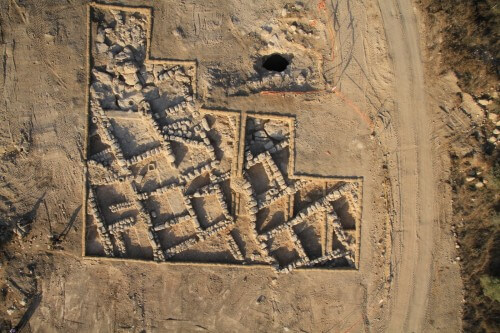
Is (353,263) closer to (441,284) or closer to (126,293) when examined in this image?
(441,284)

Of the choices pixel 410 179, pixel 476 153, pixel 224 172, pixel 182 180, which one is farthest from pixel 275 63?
pixel 476 153

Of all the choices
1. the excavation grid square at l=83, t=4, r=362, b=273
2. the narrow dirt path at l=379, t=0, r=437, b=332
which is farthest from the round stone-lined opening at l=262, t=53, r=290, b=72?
the narrow dirt path at l=379, t=0, r=437, b=332

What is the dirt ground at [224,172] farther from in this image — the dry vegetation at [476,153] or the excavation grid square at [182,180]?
the dry vegetation at [476,153]

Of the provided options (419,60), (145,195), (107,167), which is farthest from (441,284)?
(107,167)

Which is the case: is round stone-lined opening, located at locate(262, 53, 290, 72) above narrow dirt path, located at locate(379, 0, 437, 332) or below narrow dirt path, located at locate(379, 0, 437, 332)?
above

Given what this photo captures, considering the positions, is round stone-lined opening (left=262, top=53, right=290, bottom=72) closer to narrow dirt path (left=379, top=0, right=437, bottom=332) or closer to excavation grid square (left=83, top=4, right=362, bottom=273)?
excavation grid square (left=83, top=4, right=362, bottom=273)

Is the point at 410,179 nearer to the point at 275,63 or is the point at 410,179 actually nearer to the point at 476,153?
the point at 476,153

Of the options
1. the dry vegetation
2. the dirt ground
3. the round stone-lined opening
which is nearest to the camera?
the dry vegetation
